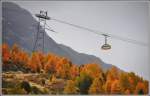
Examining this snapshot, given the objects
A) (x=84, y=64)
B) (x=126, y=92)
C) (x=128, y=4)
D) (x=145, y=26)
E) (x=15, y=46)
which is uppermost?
(x=128, y=4)

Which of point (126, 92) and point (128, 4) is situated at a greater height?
point (128, 4)

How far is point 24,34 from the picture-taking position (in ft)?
11.2

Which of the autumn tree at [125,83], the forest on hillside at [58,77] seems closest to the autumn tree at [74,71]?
the forest on hillside at [58,77]

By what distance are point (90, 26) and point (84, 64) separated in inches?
17.8

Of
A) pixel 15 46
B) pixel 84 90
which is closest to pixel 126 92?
pixel 84 90

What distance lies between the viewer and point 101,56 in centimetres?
341

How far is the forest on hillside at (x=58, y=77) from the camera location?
338 centimetres

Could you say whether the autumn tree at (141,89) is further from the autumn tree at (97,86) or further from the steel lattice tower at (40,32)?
the steel lattice tower at (40,32)

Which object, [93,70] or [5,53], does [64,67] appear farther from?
[5,53]

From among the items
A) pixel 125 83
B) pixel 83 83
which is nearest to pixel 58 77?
pixel 83 83

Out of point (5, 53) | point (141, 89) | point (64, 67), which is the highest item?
point (5, 53)

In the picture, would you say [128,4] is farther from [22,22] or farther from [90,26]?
[22,22]

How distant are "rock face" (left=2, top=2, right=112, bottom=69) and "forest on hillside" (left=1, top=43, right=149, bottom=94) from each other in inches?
2.3

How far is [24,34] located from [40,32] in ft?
0.61
